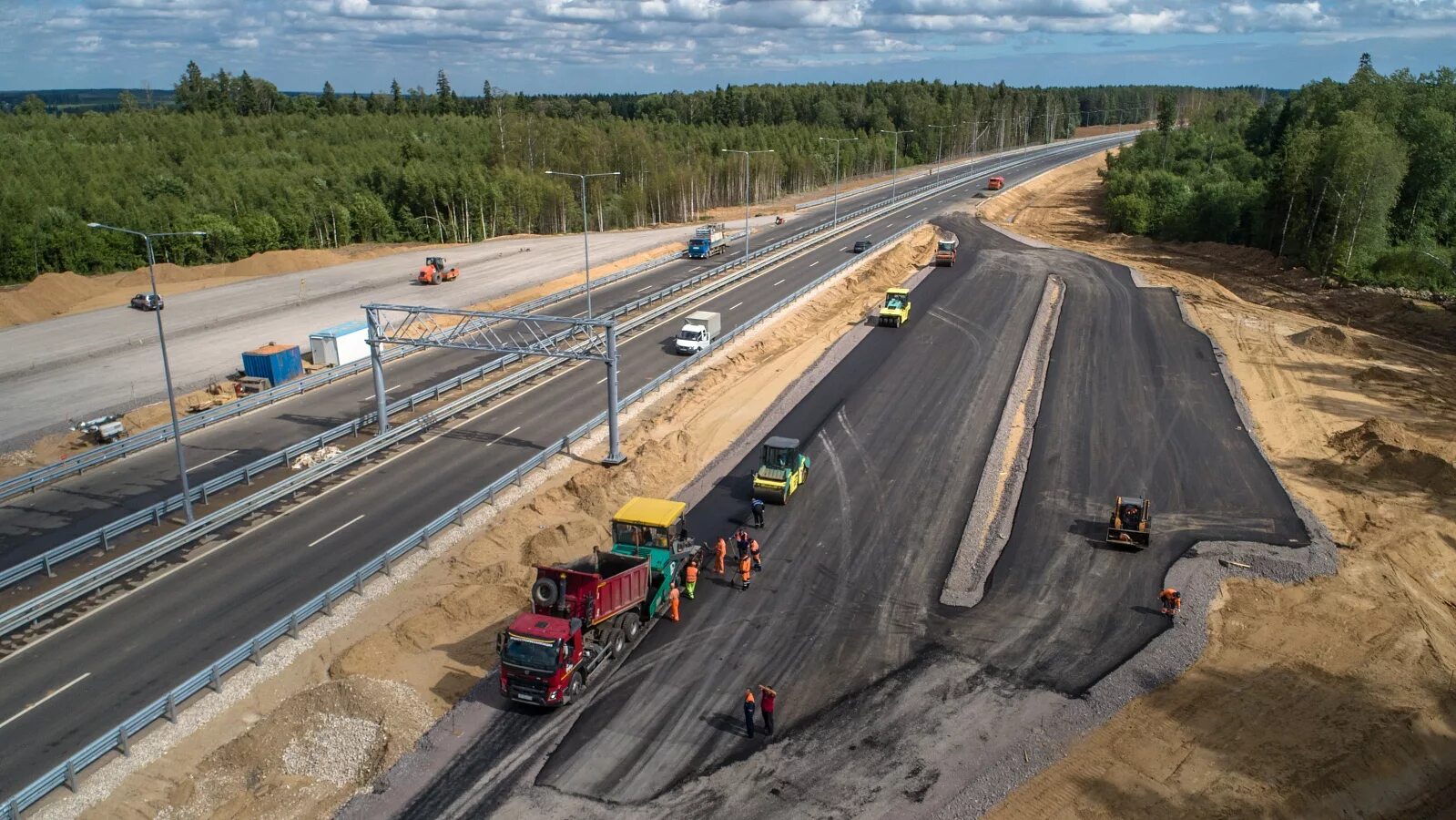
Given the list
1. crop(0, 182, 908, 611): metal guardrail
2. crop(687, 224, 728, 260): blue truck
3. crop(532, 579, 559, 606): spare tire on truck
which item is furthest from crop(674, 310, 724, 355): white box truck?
crop(532, 579, 559, 606): spare tire on truck

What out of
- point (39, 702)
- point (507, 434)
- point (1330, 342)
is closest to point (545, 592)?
point (39, 702)

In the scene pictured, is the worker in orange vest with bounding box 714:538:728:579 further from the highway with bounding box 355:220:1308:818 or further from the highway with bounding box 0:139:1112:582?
the highway with bounding box 0:139:1112:582

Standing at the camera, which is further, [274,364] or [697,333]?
[697,333]

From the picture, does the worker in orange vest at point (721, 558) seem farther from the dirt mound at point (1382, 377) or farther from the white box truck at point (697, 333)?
the dirt mound at point (1382, 377)

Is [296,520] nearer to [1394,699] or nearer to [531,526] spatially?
[531,526]

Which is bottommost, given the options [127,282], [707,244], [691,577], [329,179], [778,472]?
[691,577]

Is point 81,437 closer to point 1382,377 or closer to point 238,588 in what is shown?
point 238,588
